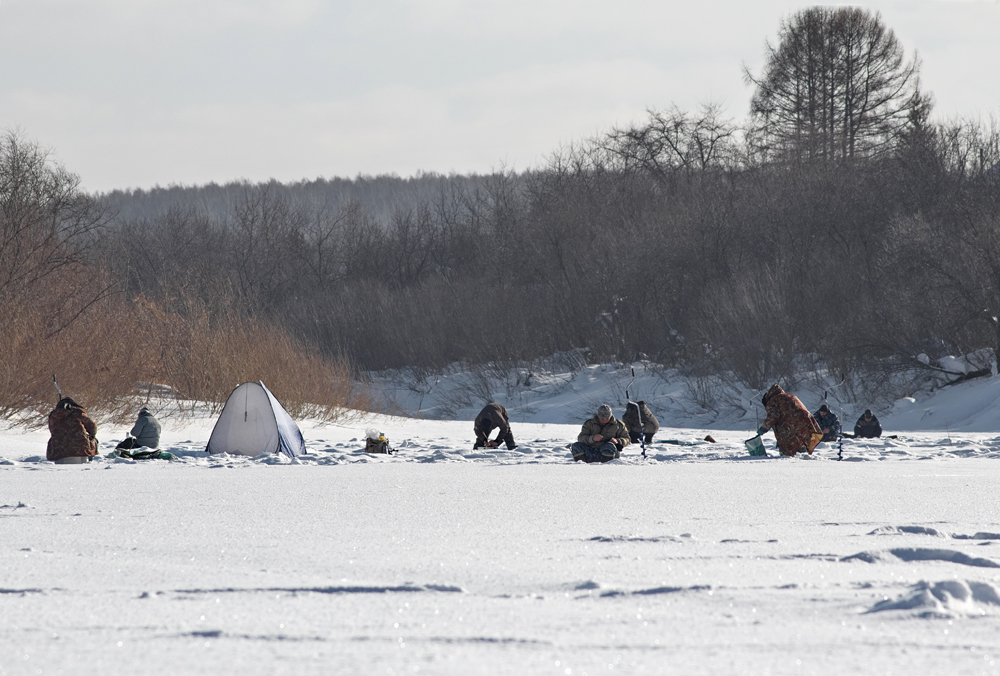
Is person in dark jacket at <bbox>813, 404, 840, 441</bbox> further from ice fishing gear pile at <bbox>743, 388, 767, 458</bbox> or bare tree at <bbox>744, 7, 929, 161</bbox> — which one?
bare tree at <bbox>744, 7, 929, 161</bbox>

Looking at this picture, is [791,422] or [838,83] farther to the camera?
[838,83]

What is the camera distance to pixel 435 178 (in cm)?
9662

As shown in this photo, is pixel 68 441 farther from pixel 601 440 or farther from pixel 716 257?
pixel 716 257

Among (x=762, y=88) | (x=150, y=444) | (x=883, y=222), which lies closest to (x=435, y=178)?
(x=762, y=88)

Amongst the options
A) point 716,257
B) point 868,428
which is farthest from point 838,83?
point 868,428

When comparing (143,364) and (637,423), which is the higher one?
(143,364)

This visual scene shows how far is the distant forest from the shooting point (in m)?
30.1

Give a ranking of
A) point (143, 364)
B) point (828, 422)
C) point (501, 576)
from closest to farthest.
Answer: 1. point (501, 576)
2. point (828, 422)
3. point (143, 364)

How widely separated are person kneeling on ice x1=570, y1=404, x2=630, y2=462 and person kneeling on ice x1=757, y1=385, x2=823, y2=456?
192cm

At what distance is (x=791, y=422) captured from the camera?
13438 mm

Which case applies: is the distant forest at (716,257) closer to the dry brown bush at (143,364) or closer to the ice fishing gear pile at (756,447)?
the dry brown bush at (143,364)

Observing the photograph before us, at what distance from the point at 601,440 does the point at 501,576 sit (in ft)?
27.7

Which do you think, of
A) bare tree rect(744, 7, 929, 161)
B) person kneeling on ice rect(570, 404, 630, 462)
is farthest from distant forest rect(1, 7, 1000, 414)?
person kneeling on ice rect(570, 404, 630, 462)

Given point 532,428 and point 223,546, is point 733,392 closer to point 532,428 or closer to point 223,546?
point 532,428
